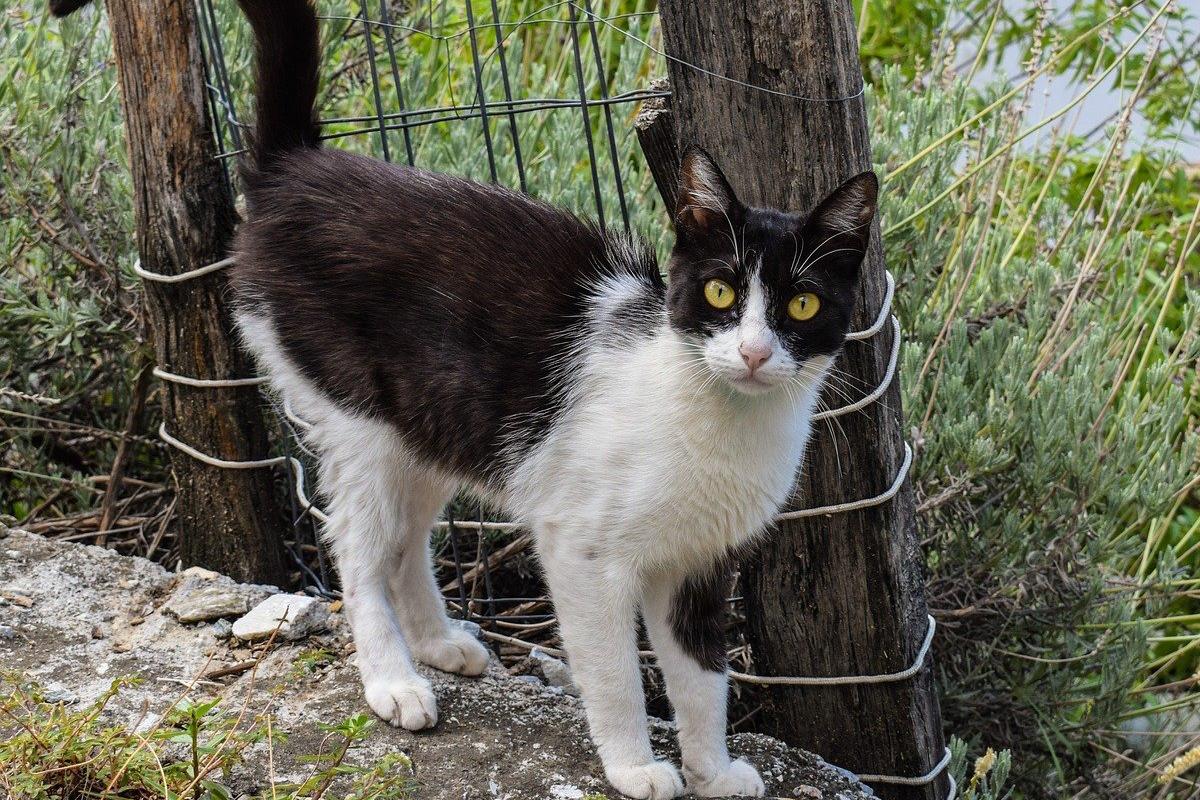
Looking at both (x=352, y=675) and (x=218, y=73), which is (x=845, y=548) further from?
(x=218, y=73)

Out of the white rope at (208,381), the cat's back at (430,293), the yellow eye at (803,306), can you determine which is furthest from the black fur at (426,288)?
the white rope at (208,381)

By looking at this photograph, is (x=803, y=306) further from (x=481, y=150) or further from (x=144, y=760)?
(x=481, y=150)

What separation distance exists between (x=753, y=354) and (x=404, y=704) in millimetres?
1012

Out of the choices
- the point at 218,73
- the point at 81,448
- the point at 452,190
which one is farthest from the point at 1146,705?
the point at 81,448

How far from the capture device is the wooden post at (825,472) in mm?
2105

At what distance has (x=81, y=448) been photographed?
362cm

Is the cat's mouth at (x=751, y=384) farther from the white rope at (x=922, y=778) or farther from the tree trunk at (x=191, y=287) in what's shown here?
the tree trunk at (x=191, y=287)

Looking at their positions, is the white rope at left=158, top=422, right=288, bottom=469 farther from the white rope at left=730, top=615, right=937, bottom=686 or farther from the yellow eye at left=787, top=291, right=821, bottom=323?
the yellow eye at left=787, top=291, right=821, bottom=323

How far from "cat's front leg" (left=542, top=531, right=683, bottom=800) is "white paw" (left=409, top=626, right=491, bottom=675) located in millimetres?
491

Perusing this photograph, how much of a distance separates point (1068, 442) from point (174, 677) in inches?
82.8

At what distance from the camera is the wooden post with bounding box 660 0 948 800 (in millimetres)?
2105

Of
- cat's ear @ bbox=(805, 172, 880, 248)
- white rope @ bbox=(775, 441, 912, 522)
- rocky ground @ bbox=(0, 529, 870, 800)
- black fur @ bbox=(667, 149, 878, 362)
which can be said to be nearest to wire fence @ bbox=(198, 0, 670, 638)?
rocky ground @ bbox=(0, 529, 870, 800)

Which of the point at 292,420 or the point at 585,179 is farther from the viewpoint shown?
the point at 585,179

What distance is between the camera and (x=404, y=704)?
2301mm
